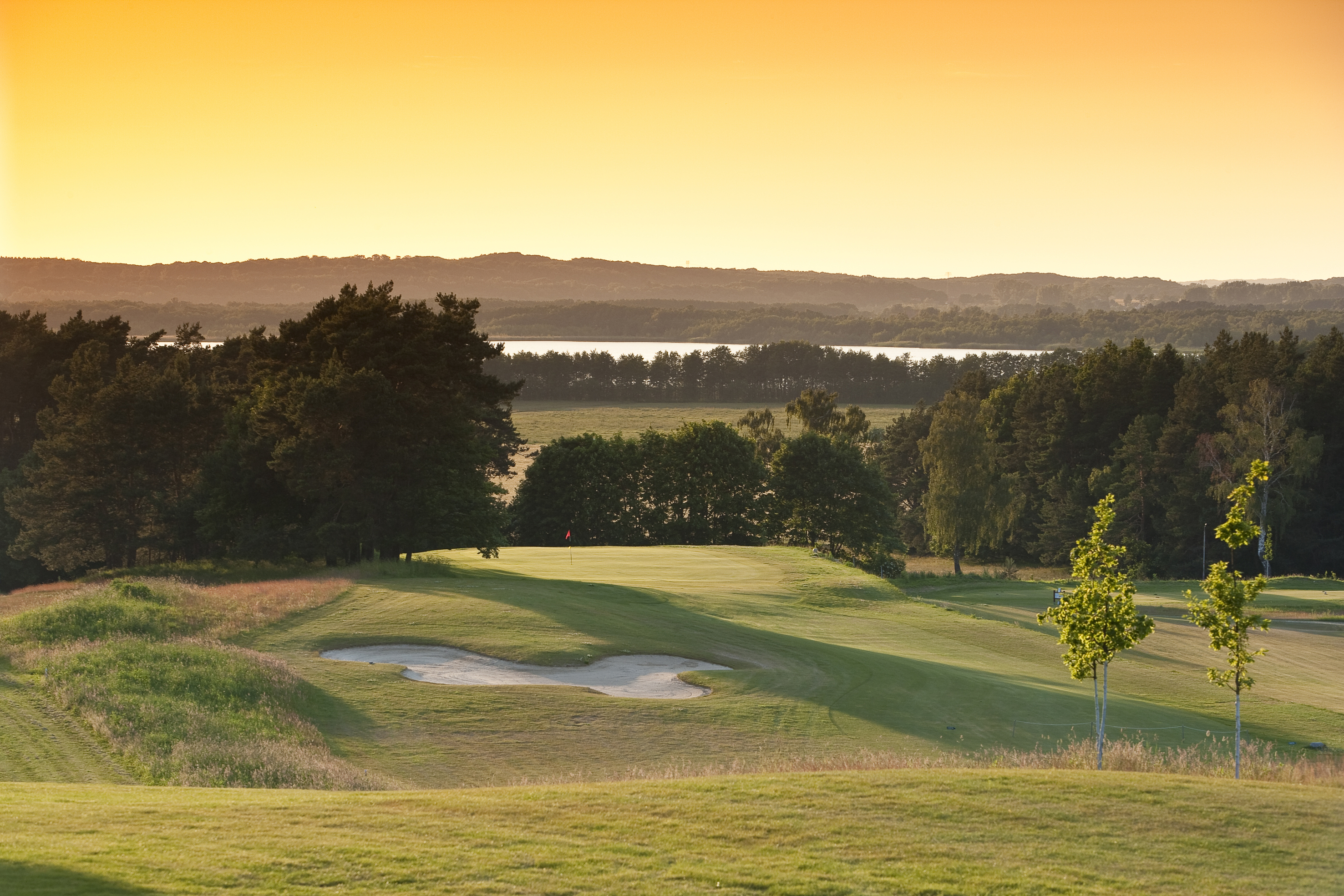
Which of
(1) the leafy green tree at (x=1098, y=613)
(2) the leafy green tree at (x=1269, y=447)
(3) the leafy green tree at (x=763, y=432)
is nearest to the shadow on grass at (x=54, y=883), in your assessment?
(1) the leafy green tree at (x=1098, y=613)

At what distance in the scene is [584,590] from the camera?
132 feet

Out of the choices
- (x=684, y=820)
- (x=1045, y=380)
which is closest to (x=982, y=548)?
(x=1045, y=380)

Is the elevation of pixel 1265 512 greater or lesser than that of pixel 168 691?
lesser

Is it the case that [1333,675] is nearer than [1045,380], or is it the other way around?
[1333,675]

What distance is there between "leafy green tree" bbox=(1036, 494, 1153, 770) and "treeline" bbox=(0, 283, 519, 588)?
3479 cm

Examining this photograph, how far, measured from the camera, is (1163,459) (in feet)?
296

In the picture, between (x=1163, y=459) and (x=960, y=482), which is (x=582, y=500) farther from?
(x=1163, y=459)

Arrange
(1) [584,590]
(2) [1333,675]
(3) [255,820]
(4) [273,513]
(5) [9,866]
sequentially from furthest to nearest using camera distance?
(4) [273,513] → (1) [584,590] → (2) [1333,675] → (3) [255,820] → (5) [9,866]

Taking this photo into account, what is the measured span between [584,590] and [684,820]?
26875 mm

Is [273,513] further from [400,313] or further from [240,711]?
[240,711]

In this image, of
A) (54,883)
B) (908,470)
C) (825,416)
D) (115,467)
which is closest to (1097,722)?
(54,883)

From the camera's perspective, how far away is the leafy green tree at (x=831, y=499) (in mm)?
81875

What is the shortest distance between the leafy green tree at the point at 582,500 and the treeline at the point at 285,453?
34.5 feet

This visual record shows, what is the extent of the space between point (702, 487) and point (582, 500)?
8777 millimetres
